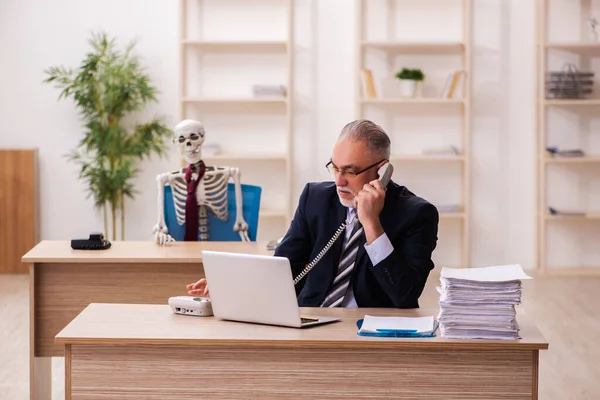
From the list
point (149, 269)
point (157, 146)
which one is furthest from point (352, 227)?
point (157, 146)

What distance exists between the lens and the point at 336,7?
8031 mm

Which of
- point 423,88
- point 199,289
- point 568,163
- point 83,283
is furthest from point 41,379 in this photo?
point 568,163

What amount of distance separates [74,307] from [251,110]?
4002 mm

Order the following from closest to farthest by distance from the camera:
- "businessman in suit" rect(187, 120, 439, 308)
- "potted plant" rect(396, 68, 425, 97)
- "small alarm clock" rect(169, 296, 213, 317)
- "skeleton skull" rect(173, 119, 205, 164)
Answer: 1. "small alarm clock" rect(169, 296, 213, 317)
2. "businessman in suit" rect(187, 120, 439, 308)
3. "skeleton skull" rect(173, 119, 205, 164)
4. "potted plant" rect(396, 68, 425, 97)

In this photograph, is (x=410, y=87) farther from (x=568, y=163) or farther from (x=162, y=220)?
(x=162, y=220)

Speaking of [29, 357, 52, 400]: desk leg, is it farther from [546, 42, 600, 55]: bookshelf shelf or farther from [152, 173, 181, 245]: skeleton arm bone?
[546, 42, 600, 55]: bookshelf shelf

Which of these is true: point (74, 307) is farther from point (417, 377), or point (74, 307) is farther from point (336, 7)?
point (336, 7)

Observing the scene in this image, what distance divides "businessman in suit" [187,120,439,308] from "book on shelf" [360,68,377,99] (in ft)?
14.8

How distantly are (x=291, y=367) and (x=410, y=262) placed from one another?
669 millimetres

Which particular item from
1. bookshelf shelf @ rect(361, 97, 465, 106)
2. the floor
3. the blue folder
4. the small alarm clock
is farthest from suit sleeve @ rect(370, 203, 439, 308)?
bookshelf shelf @ rect(361, 97, 465, 106)

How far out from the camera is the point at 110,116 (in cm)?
776

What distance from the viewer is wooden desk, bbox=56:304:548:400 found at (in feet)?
8.55

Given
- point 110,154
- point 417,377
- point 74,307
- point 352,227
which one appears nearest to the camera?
point 417,377

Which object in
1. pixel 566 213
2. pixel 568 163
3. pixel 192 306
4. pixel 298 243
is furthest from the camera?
pixel 568 163
